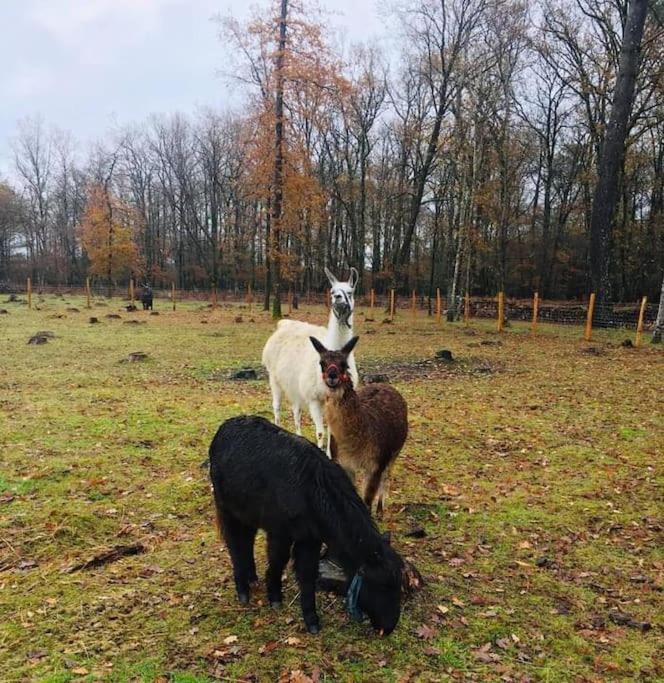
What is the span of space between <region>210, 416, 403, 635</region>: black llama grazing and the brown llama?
791 mm

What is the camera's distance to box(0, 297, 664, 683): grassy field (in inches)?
113

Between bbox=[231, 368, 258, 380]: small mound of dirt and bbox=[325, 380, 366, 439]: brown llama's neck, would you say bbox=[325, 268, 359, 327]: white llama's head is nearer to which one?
bbox=[325, 380, 366, 439]: brown llama's neck

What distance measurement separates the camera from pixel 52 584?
353 cm

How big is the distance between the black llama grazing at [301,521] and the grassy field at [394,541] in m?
0.22

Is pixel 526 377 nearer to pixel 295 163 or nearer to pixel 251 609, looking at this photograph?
pixel 251 609

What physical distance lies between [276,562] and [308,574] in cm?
24

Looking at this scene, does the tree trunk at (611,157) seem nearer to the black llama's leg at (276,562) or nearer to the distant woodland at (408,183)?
the distant woodland at (408,183)

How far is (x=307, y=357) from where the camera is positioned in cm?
603

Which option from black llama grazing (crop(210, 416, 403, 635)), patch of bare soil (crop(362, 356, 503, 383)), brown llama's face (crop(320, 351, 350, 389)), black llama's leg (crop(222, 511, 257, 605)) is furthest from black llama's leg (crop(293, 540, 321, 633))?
patch of bare soil (crop(362, 356, 503, 383))

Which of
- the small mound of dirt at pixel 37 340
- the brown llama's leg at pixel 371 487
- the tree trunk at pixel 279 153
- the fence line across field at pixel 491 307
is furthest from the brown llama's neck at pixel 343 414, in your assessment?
the tree trunk at pixel 279 153

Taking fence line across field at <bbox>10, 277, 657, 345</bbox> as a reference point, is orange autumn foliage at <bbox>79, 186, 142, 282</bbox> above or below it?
above

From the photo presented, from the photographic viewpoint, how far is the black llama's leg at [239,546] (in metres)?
3.32

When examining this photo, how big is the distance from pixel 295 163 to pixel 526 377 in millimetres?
14512

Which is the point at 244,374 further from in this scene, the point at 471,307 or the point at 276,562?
the point at 471,307
